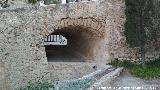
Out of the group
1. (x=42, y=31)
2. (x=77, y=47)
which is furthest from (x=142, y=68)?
(x=77, y=47)

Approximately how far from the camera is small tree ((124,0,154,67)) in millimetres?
14203

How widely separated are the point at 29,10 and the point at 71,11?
4.81 ft

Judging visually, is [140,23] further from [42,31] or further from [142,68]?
[42,31]

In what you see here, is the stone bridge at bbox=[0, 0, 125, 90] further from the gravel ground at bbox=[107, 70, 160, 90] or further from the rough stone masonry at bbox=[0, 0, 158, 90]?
the gravel ground at bbox=[107, 70, 160, 90]

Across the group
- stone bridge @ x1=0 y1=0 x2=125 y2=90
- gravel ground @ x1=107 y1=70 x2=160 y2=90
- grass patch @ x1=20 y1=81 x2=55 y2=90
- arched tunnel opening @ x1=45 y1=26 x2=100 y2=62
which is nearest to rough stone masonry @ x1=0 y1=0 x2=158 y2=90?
stone bridge @ x1=0 y1=0 x2=125 y2=90

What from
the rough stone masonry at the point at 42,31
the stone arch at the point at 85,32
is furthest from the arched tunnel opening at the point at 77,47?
the rough stone masonry at the point at 42,31

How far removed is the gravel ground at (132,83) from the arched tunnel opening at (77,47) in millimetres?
2853

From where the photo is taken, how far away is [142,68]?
14.4 metres

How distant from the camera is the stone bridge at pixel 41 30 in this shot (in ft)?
48.3

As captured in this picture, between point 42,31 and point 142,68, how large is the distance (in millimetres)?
3666

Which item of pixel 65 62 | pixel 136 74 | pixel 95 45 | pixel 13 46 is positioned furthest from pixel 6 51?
pixel 136 74

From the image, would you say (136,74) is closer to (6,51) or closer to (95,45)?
(95,45)

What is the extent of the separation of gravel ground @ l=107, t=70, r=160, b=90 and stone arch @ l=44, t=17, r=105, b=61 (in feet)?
7.84

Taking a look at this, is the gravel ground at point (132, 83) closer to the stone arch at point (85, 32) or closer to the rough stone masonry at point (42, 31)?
the rough stone masonry at point (42, 31)
